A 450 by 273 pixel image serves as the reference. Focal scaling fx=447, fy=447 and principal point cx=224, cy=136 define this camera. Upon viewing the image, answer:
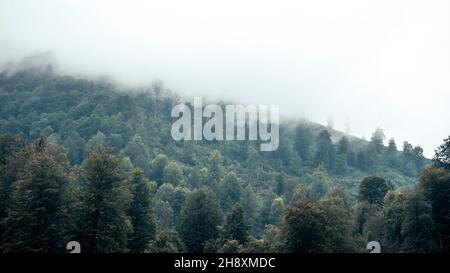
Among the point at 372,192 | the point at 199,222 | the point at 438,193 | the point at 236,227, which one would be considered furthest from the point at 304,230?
the point at 372,192

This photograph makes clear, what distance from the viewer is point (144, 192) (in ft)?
204

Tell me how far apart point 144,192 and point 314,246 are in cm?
2441

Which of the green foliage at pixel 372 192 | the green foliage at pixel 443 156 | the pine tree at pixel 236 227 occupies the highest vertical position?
the green foliage at pixel 443 156

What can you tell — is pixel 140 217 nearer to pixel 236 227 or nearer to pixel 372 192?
pixel 236 227

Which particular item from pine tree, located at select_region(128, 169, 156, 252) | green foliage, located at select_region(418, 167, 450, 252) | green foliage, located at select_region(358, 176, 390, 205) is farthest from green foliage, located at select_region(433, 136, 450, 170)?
pine tree, located at select_region(128, 169, 156, 252)

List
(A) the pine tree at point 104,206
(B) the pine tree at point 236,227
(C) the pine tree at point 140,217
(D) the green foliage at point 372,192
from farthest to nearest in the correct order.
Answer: (D) the green foliage at point 372,192, (B) the pine tree at point 236,227, (C) the pine tree at point 140,217, (A) the pine tree at point 104,206

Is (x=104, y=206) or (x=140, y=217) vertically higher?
(x=104, y=206)

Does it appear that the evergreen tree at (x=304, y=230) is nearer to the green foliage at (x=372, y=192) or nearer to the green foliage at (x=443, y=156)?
the green foliage at (x=443, y=156)

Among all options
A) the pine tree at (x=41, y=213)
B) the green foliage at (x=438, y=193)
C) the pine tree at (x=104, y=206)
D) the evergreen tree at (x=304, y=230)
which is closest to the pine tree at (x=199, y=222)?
the pine tree at (x=104, y=206)

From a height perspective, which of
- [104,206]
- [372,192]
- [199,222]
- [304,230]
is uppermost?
[104,206]

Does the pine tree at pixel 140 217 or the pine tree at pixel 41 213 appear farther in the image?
the pine tree at pixel 140 217

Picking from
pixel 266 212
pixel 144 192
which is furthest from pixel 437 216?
pixel 266 212

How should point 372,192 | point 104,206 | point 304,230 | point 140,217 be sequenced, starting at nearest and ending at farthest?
point 104,206
point 304,230
point 140,217
point 372,192

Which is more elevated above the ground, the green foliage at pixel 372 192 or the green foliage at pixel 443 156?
the green foliage at pixel 443 156
